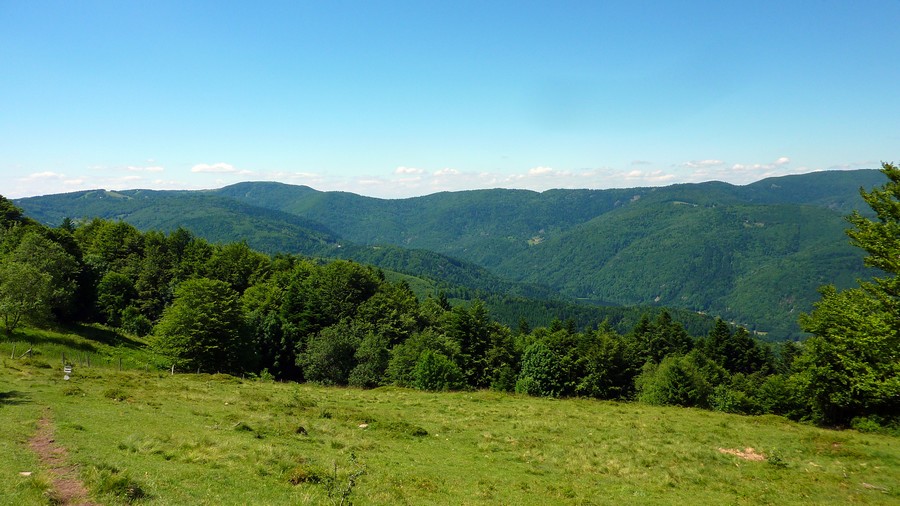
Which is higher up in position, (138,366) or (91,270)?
(91,270)

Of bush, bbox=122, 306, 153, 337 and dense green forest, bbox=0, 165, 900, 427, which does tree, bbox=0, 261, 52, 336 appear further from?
bush, bbox=122, 306, 153, 337

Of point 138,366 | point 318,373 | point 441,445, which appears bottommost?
point 318,373

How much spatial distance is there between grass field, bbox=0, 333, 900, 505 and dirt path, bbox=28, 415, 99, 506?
0.23 m

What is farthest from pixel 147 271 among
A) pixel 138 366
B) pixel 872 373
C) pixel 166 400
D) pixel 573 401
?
→ pixel 872 373

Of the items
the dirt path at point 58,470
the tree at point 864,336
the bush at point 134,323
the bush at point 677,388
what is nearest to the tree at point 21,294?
the bush at point 134,323

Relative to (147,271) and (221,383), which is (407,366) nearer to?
(221,383)

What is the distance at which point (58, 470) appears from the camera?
1402 centimetres

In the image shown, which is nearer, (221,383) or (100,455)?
(100,455)

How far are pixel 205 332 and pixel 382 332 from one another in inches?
959

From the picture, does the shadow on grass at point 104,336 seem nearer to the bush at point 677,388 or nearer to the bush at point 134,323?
the bush at point 134,323

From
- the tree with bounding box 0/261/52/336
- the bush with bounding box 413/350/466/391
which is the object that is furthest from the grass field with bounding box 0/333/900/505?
the tree with bounding box 0/261/52/336

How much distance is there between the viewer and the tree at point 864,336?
73.8ft

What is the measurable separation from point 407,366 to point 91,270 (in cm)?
4934

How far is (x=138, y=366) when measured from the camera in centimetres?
5116
